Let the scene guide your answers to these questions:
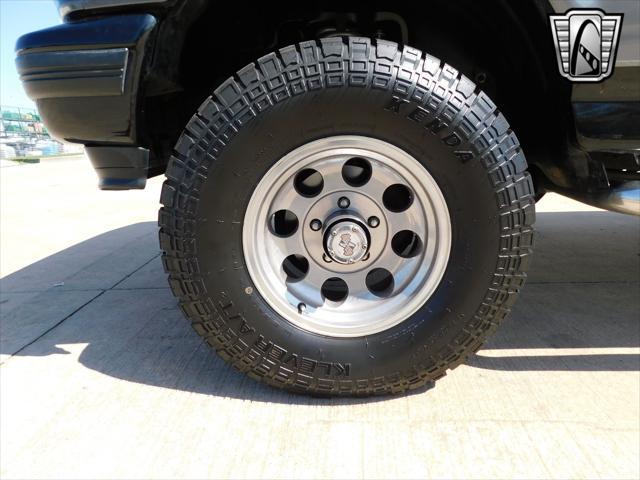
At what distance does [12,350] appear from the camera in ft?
6.97

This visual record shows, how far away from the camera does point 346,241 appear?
5.51 ft

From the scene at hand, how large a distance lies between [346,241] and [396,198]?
0.29 m

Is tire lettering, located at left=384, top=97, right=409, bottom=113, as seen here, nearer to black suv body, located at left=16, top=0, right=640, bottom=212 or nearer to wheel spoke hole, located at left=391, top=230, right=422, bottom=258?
wheel spoke hole, located at left=391, top=230, right=422, bottom=258

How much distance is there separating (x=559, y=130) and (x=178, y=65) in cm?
149

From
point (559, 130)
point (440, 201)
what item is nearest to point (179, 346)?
point (440, 201)

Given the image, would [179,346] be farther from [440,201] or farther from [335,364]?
[440,201]

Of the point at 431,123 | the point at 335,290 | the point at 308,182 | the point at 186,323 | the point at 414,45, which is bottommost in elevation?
the point at 186,323

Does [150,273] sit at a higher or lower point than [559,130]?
lower

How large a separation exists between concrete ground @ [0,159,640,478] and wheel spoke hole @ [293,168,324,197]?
0.74 metres

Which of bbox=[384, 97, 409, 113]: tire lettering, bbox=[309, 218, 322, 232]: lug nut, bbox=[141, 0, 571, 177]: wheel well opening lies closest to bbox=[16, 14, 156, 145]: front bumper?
bbox=[141, 0, 571, 177]: wheel well opening

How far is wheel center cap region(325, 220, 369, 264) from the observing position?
167cm
